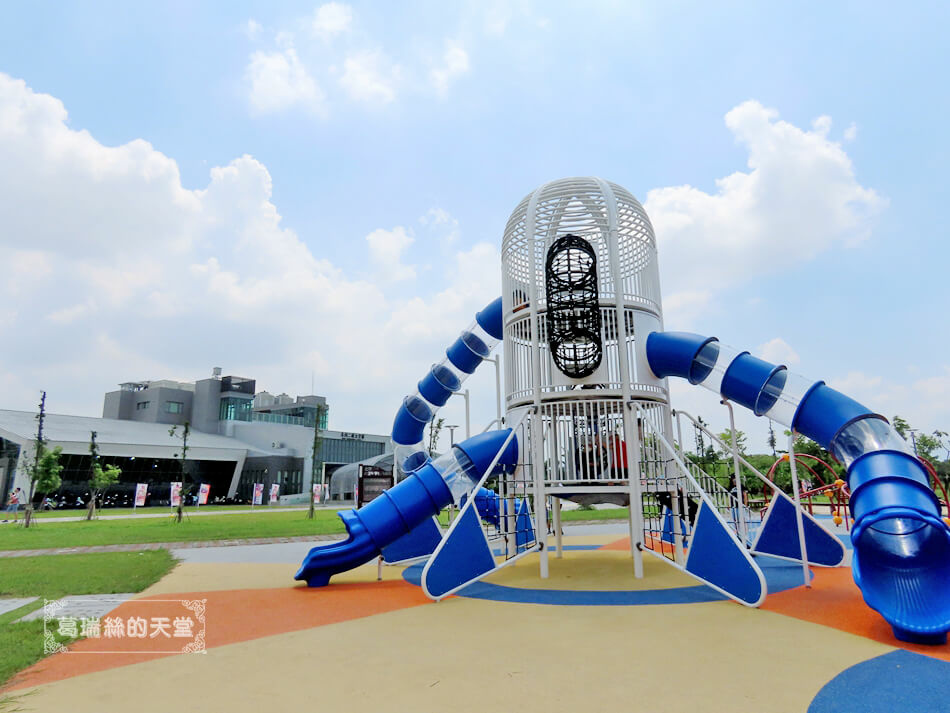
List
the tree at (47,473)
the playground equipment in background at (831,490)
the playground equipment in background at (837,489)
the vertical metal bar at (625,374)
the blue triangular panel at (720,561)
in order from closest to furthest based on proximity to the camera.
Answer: the blue triangular panel at (720,561) → the vertical metal bar at (625,374) → the playground equipment in background at (837,489) → the playground equipment in background at (831,490) → the tree at (47,473)

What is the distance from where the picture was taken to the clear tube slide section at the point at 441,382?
1483cm

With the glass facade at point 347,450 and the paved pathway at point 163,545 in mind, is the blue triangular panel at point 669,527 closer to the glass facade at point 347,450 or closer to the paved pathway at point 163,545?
the paved pathway at point 163,545

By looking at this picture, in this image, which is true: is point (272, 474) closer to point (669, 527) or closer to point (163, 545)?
point (163, 545)

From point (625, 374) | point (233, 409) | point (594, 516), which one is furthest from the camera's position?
point (233, 409)

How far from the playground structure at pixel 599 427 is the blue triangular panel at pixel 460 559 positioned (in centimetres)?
2

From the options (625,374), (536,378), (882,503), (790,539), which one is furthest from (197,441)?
(882,503)

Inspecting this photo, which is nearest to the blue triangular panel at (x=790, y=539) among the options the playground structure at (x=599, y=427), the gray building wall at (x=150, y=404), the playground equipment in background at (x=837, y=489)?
the playground structure at (x=599, y=427)

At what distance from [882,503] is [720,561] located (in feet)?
8.20

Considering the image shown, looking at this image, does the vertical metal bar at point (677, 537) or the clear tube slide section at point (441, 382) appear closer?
the vertical metal bar at point (677, 537)

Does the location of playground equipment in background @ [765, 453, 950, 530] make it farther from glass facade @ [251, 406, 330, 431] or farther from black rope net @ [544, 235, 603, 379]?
glass facade @ [251, 406, 330, 431]

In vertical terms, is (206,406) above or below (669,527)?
above

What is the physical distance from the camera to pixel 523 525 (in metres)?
14.2

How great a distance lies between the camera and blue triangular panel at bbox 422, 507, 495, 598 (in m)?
8.89

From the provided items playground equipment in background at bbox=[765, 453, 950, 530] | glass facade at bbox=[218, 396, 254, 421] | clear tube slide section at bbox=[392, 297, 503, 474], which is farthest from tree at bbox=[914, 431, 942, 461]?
glass facade at bbox=[218, 396, 254, 421]
